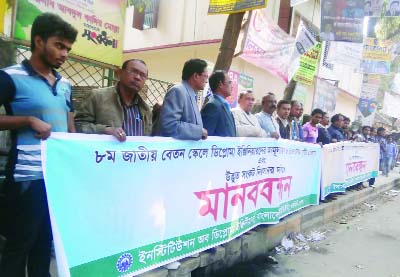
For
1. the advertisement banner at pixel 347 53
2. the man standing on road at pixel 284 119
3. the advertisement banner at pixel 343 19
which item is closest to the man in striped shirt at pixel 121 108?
the man standing on road at pixel 284 119

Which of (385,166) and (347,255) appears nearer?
(347,255)

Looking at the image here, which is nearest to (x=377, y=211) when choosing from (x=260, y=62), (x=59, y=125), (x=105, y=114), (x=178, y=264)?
(x=260, y=62)

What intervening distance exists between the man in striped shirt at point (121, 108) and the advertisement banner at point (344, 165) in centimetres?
406

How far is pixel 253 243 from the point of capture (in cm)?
411

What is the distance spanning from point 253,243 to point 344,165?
379 cm

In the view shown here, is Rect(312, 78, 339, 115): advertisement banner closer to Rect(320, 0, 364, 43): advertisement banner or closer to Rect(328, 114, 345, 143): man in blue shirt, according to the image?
Rect(320, 0, 364, 43): advertisement banner

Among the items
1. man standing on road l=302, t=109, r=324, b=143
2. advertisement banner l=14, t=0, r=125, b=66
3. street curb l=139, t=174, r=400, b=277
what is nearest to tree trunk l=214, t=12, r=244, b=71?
advertisement banner l=14, t=0, r=125, b=66

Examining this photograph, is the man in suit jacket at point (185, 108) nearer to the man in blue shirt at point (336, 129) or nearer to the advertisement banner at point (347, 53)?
the man in blue shirt at point (336, 129)

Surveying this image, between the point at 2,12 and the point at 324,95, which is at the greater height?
the point at 324,95

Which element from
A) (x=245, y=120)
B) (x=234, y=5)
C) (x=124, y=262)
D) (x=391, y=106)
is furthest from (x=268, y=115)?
(x=391, y=106)

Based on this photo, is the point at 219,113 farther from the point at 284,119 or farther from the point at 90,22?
the point at 284,119

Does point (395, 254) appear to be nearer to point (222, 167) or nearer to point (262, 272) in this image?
point (262, 272)

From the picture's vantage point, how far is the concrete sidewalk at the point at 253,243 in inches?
122

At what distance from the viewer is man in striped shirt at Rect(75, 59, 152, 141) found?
2771 millimetres
